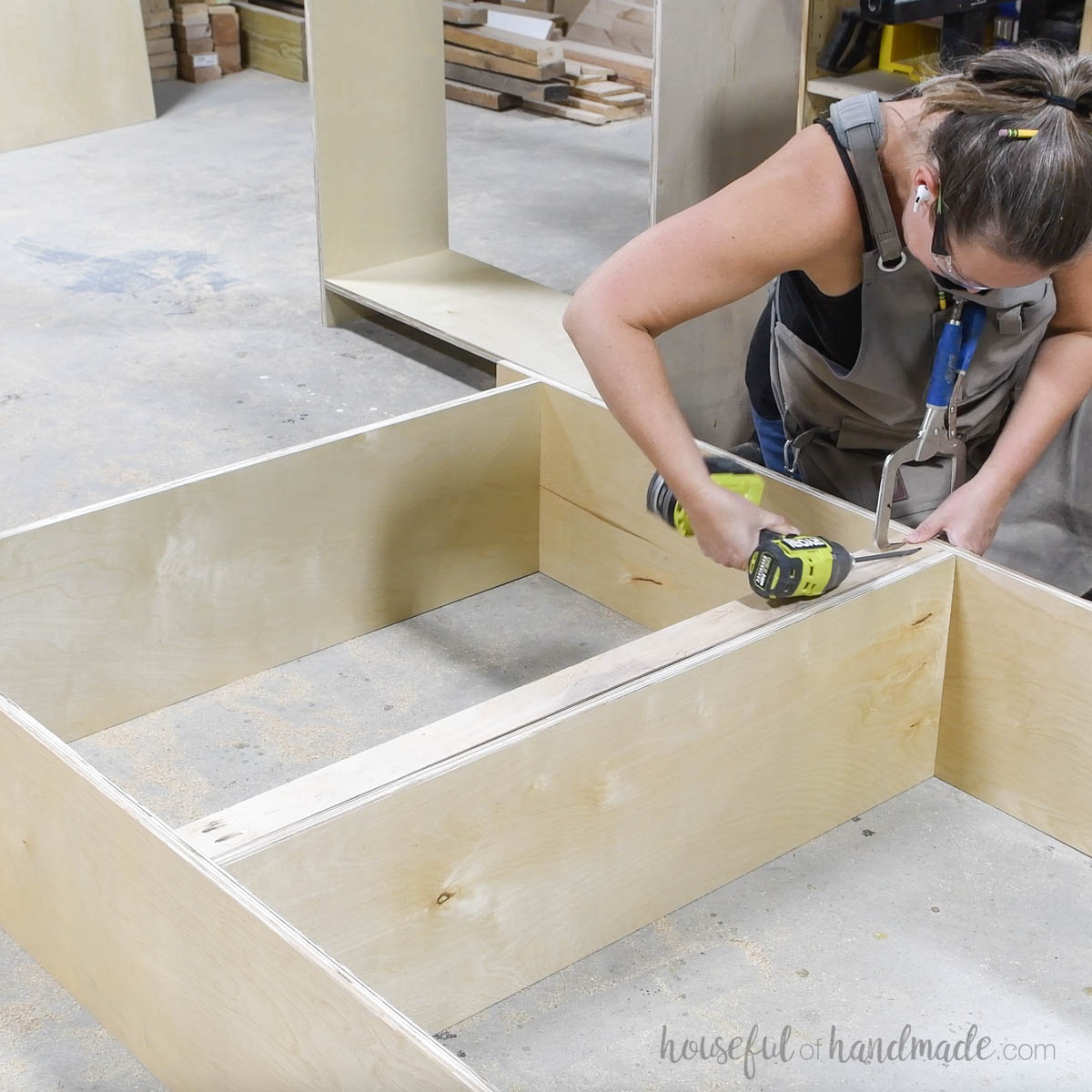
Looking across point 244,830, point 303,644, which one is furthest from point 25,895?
point 303,644

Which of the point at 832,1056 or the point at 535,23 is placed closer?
the point at 832,1056

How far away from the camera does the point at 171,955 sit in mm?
1437

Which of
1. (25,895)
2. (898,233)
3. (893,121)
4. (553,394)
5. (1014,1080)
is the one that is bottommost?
(1014,1080)

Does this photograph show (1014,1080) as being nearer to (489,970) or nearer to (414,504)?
(489,970)

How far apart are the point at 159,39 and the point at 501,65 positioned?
5.31ft

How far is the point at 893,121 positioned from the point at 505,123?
177 inches

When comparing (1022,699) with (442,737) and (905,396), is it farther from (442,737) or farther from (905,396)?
(442,737)

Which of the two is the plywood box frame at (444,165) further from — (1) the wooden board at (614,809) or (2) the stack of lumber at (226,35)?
(2) the stack of lumber at (226,35)

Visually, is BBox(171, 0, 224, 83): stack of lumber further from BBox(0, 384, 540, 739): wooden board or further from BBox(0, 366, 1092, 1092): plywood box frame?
BBox(0, 384, 540, 739): wooden board

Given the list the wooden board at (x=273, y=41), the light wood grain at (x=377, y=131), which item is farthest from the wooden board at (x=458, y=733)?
the wooden board at (x=273, y=41)

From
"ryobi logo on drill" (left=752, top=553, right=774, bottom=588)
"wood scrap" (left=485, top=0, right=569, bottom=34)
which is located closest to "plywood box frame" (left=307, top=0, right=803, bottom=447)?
"ryobi logo on drill" (left=752, top=553, right=774, bottom=588)

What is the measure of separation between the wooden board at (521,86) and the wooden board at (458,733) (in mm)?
4712

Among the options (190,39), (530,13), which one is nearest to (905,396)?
(530,13)

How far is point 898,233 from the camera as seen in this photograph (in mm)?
1848
